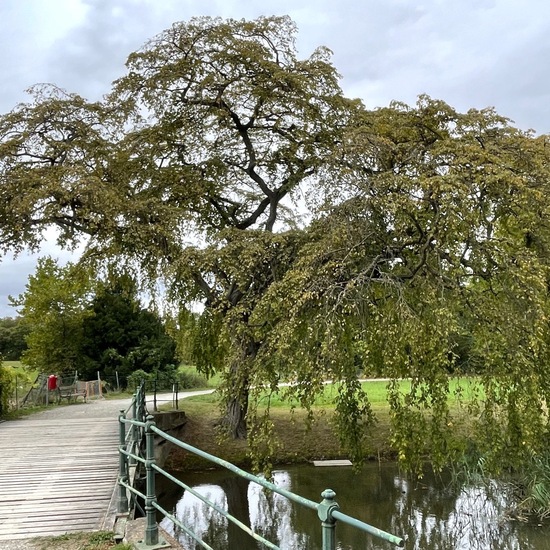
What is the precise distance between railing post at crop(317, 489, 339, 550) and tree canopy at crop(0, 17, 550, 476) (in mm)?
5742

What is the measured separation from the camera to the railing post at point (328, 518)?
8.05ft

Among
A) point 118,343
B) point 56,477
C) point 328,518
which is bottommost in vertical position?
point 56,477

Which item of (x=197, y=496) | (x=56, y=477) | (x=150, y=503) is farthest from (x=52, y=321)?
(x=197, y=496)

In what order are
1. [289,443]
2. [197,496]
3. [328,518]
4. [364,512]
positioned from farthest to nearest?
[289,443], [364,512], [197,496], [328,518]

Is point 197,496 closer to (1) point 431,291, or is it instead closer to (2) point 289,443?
(1) point 431,291

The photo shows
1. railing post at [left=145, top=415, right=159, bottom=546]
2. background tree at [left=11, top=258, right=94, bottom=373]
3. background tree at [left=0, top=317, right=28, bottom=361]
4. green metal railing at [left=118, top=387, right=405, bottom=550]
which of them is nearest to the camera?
green metal railing at [left=118, top=387, right=405, bottom=550]

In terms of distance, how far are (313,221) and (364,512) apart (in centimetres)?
568

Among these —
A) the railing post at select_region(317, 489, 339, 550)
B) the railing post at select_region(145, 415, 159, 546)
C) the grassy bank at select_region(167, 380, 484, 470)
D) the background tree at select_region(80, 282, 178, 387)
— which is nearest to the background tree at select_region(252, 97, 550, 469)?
the railing post at select_region(145, 415, 159, 546)

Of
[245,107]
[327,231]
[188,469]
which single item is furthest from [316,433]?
[245,107]

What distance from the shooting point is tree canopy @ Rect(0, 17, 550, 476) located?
8.52m

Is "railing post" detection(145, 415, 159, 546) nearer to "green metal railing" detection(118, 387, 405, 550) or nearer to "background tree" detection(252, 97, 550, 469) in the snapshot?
"green metal railing" detection(118, 387, 405, 550)

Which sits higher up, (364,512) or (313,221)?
(313,221)

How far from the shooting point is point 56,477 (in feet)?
24.8

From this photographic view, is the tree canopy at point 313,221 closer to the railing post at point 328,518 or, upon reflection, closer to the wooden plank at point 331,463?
the wooden plank at point 331,463
